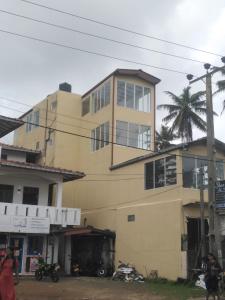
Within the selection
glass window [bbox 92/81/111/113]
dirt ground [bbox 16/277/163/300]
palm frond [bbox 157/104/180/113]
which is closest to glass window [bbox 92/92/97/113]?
glass window [bbox 92/81/111/113]

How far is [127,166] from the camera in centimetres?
3045

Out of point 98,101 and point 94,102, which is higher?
point 94,102

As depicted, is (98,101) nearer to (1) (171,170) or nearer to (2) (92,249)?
(2) (92,249)

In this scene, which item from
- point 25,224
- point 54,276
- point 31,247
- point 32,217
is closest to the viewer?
point 54,276

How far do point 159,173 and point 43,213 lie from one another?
23.3 feet

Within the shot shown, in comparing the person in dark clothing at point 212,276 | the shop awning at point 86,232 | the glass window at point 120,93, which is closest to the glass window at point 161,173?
the shop awning at point 86,232

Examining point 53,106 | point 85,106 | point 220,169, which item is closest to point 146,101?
point 85,106

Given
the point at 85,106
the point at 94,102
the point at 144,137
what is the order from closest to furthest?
the point at 144,137 < the point at 94,102 < the point at 85,106

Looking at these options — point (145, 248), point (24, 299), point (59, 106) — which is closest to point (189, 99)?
point (59, 106)

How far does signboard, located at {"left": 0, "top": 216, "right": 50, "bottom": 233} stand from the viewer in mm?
27103

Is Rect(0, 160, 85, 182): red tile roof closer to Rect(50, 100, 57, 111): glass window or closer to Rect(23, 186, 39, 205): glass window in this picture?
Rect(23, 186, 39, 205): glass window

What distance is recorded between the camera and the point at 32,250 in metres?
29.5

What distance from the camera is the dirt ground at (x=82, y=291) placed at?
18.5 metres

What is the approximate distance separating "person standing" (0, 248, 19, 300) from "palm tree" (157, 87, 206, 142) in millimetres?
36613
